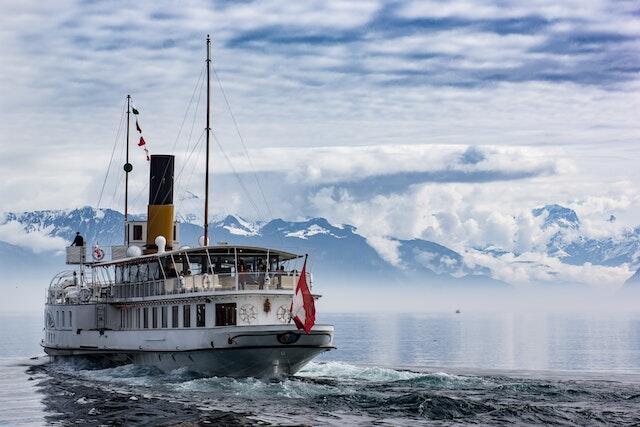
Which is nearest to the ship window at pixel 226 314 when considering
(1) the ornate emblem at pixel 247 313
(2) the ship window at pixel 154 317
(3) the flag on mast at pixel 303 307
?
(1) the ornate emblem at pixel 247 313

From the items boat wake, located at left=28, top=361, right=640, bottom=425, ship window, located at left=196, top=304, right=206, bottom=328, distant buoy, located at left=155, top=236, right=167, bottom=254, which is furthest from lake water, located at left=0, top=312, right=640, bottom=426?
distant buoy, located at left=155, top=236, right=167, bottom=254

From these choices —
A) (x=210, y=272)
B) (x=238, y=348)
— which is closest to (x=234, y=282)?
(x=210, y=272)

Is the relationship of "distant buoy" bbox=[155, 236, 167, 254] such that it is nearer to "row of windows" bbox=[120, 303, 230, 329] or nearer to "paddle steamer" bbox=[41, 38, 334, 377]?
"paddle steamer" bbox=[41, 38, 334, 377]

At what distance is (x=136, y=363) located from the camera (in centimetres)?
5722

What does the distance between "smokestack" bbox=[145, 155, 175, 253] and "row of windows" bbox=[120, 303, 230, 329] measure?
514cm

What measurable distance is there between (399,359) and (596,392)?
172 ft

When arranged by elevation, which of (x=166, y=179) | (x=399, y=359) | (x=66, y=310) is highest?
(x=166, y=179)

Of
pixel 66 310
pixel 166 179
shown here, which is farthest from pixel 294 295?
pixel 66 310

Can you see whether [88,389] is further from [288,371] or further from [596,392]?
[596,392]

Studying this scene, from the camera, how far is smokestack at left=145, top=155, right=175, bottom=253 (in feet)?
208

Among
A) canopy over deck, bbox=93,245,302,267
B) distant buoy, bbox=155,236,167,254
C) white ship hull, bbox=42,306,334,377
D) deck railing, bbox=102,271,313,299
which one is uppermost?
distant buoy, bbox=155,236,167,254

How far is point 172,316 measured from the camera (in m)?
54.0

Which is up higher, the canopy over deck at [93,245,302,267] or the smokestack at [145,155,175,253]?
the smokestack at [145,155,175,253]

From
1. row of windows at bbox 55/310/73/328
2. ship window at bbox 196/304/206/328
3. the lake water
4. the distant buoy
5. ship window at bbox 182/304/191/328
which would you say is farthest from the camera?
row of windows at bbox 55/310/73/328
